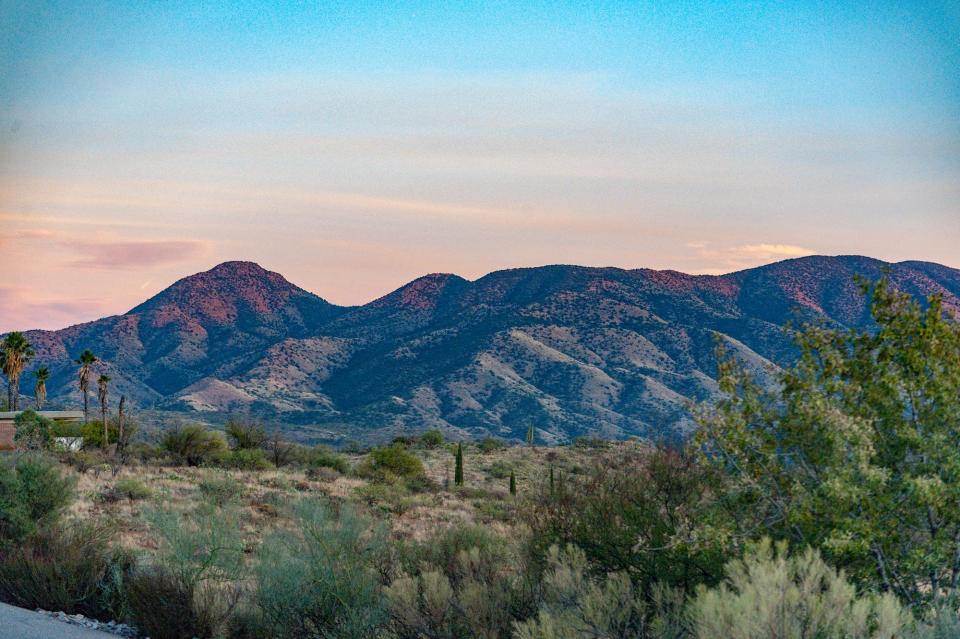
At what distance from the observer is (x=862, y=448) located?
8.77 meters

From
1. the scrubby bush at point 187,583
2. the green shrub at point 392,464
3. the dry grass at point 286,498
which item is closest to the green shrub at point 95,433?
the dry grass at point 286,498

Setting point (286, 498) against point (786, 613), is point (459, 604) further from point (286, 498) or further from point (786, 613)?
point (286, 498)

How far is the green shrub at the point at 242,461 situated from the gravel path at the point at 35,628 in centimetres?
3157

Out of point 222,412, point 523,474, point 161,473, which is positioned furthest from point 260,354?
point 161,473

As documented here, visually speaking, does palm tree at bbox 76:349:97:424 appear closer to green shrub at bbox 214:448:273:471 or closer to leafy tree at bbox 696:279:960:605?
green shrub at bbox 214:448:273:471

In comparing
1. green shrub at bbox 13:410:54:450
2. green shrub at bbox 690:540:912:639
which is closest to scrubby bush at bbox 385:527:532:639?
green shrub at bbox 690:540:912:639

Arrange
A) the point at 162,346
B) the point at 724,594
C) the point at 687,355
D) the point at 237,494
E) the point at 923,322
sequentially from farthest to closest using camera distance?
the point at 162,346
the point at 687,355
the point at 237,494
the point at 923,322
the point at 724,594

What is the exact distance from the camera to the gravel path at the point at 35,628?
1191 cm

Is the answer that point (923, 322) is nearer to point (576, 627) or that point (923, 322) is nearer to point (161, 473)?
point (576, 627)

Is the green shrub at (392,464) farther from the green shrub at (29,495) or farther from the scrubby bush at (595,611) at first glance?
the scrubby bush at (595,611)

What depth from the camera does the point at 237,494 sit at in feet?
104

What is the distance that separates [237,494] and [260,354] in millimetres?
120747

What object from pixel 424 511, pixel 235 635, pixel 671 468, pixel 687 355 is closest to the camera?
pixel 671 468

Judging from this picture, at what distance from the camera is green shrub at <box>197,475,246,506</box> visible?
31234mm
